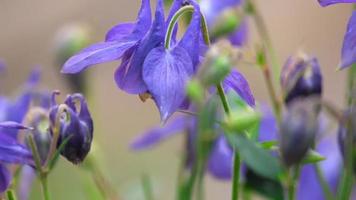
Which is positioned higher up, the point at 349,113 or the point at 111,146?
the point at 349,113

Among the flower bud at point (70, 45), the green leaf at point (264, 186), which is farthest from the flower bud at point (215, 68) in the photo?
the flower bud at point (70, 45)

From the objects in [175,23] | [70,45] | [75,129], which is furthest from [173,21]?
[70,45]

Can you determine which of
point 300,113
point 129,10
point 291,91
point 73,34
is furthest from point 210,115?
point 129,10

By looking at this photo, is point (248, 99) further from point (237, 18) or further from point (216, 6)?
point (216, 6)

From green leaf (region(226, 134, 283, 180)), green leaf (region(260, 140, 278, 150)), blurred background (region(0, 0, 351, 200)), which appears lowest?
blurred background (region(0, 0, 351, 200))

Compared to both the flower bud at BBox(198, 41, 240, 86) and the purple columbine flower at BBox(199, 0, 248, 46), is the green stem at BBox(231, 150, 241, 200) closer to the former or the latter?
the flower bud at BBox(198, 41, 240, 86)

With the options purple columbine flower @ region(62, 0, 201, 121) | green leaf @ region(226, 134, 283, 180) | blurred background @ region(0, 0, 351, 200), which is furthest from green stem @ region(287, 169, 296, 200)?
blurred background @ region(0, 0, 351, 200)
